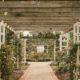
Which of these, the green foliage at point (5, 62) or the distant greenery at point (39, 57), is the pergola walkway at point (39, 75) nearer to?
the green foliage at point (5, 62)

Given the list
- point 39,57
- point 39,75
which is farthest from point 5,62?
point 39,57

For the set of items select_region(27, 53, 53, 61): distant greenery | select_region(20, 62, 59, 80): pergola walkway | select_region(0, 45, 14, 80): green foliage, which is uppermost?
select_region(0, 45, 14, 80): green foliage

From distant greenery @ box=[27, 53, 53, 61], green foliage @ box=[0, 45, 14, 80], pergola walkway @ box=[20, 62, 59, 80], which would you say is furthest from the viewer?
distant greenery @ box=[27, 53, 53, 61]

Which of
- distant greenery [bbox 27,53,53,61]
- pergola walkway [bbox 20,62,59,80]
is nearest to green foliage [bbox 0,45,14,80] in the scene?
pergola walkway [bbox 20,62,59,80]

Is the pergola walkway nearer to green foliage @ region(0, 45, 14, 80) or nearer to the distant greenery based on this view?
green foliage @ region(0, 45, 14, 80)

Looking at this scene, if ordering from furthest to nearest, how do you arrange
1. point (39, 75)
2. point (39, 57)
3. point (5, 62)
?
point (39, 57) < point (39, 75) < point (5, 62)

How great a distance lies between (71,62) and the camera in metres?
13.9

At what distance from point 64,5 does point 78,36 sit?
6.34 m

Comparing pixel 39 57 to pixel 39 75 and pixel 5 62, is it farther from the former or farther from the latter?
pixel 5 62

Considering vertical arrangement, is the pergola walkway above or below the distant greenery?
above

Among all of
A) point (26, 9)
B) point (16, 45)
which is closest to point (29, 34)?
point (16, 45)

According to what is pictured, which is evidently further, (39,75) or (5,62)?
(39,75)

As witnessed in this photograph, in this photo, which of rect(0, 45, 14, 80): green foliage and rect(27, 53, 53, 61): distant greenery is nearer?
rect(0, 45, 14, 80): green foliage

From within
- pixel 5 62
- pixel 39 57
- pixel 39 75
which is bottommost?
pixel 39 57
